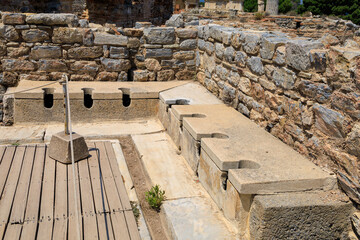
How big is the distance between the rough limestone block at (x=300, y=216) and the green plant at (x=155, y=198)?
93cm

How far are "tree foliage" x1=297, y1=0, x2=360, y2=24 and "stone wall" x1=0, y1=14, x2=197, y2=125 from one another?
96.3 feet

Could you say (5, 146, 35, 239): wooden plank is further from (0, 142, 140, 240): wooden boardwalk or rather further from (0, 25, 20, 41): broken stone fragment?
(0, 25, 20, 41): broken stone fragment

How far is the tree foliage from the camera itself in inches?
1271

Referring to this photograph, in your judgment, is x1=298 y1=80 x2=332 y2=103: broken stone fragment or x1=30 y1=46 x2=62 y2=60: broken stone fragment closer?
x1=298 y1=80 x2=332 y2=103: broken stone fragment

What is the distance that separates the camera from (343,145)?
296cm

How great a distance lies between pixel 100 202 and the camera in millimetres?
3453

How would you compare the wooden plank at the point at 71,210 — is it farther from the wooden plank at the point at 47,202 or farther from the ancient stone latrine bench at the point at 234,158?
the ancient stone latrine bench at the point at 234,158

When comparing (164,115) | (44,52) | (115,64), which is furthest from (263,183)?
(44,52)

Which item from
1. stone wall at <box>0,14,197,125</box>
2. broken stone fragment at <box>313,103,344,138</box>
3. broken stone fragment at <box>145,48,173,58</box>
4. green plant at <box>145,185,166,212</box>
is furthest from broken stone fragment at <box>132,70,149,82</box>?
broken stone fragment at <box>313,103,344,138</box>

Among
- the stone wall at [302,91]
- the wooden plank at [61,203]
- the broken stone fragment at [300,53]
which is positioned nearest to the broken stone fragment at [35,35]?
the wooden plank at [61,203]

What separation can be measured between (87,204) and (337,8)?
34412 millimetres

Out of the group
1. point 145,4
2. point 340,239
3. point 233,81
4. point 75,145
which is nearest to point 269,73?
point 233,81

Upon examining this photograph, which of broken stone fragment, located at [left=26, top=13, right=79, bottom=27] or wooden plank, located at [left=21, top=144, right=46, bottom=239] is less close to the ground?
broken stone fragment, located at [left=26, top=13, right=79, bottom=27]

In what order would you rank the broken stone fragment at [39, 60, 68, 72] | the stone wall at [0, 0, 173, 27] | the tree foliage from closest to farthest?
the broken stone fragment at [39, 60, 68, 72]
the stone wall at [0, 0, 173, 27]
the tree foliage
